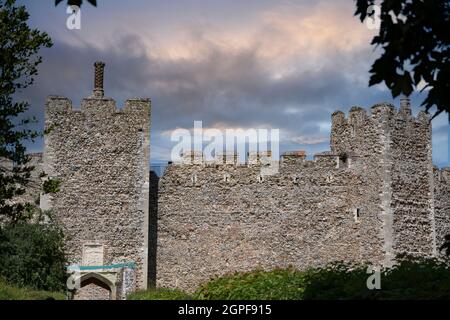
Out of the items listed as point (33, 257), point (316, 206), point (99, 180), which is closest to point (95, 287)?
point (33, 257)

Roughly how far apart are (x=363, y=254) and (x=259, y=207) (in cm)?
390

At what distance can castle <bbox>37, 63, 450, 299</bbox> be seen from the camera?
976 inches

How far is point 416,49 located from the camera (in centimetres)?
753

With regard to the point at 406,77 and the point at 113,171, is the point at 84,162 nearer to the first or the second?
the point at 113,171

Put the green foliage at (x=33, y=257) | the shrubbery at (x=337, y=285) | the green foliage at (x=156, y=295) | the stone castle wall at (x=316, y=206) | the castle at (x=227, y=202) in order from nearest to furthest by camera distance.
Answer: the shrubbery at (x=337, y=285) → the green foliage at (x=156, y=295) → the green foliage at (x=33, y=257) → the stone castle wall at (x=316, y=206) → the castle at (x=227, y=202)

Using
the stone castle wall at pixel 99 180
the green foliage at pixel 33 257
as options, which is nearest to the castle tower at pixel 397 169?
the stone castle wall at pixel 99 180

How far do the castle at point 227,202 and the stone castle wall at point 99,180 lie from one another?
32mm

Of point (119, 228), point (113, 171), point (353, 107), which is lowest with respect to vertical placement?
point (119, 228)

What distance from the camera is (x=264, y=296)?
585 inches

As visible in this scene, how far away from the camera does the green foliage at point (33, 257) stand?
23500mm

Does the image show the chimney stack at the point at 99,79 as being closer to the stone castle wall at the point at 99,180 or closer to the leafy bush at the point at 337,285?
the stone castle wall at the point at 99,180
